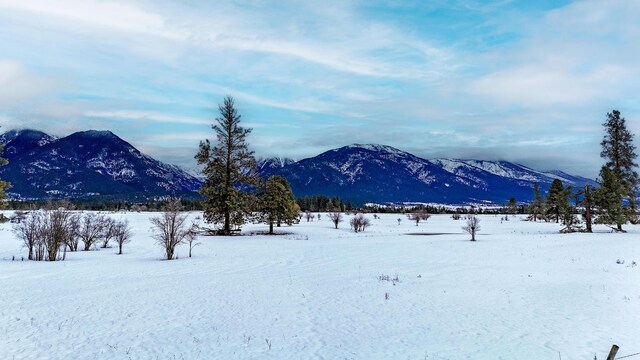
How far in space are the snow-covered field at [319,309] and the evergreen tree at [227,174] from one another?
19.6 m

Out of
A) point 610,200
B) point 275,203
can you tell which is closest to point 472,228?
point 610,200

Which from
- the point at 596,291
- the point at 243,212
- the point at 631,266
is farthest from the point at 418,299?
the point at 243,212

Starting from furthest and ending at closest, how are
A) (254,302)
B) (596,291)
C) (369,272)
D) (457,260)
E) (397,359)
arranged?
1. (457,260)
2. (369,272)
3. (596,291)
4. (254,302)
5. (397,359)

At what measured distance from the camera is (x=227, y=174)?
47594mm

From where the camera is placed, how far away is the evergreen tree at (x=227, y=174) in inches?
1849

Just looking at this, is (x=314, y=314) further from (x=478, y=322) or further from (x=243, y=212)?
(x=243, y=212)

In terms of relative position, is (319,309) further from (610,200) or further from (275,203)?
(610,200)

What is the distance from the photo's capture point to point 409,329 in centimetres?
1240

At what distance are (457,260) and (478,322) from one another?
15937mm

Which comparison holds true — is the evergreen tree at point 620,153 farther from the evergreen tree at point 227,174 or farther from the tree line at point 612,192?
the evergreen tree at point 227,174

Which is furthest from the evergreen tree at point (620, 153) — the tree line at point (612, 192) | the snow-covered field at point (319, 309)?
the snow-covered field at point (319, 309)

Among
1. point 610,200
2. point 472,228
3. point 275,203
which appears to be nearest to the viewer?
point 472,228

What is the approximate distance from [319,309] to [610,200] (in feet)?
163

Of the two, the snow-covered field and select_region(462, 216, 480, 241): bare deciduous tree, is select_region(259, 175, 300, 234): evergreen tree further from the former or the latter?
the snow-covered field
